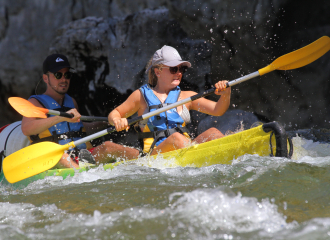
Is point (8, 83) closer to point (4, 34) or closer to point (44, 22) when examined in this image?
point (4, 34)

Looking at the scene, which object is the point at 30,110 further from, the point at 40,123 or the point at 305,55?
the point at 305,55

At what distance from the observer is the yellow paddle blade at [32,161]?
9.38 ft

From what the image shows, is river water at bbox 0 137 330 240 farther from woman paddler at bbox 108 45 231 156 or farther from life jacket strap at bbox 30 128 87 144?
life jacket strap at bbox 30 128 87 144

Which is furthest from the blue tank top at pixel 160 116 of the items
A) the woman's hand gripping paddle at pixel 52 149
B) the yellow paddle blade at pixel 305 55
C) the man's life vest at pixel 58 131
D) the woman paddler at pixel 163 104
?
the yellow paddle blade at pixel 305 55

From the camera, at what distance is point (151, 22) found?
5348mm

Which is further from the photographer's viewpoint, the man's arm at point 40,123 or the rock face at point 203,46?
the rock face at point 203,46

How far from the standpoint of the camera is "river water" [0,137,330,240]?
1571 mm

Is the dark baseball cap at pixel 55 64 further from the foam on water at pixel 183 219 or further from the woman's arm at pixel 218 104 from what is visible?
the foam on water at pixel 183 219

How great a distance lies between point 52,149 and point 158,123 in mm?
967

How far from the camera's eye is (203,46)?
528 centimetres

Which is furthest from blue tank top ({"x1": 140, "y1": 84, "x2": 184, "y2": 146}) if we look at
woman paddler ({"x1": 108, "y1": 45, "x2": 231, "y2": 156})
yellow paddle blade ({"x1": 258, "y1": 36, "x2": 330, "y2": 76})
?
yellow paddle blade ({"x1": 258, "y1": 36, "x2": 330, "y2": 76})

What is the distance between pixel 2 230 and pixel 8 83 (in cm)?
489

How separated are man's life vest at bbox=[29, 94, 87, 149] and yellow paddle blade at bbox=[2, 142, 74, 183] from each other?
33 cm

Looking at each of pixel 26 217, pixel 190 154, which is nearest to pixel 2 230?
pixel 26 217
